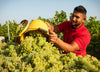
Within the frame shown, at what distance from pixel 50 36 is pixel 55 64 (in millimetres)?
663

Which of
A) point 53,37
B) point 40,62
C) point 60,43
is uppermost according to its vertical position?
point 53,37

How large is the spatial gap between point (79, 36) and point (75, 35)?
0.24 metres

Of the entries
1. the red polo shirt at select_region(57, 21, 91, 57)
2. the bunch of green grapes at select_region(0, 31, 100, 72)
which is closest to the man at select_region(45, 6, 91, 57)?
the red polo shirt at select_region(57, 21, 91, 57)

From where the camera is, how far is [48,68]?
1569 millimetres

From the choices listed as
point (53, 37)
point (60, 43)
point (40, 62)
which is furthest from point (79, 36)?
point (40, 62)

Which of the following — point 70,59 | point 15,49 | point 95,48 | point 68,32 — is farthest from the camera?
point 95,48

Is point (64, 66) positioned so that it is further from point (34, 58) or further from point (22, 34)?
point (22, 34)

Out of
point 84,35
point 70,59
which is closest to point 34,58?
point 70,59

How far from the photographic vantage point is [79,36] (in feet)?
8.79

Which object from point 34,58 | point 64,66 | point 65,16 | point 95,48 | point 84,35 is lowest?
point 95,48

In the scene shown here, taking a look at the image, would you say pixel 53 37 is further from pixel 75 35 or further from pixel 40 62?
pixel 75 35

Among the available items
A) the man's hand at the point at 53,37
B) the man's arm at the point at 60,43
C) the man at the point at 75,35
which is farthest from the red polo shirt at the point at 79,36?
the man's hand at the point at 53,37

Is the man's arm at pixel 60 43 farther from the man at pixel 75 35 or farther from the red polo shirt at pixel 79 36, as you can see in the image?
the red polo shirt at pixel 79 36

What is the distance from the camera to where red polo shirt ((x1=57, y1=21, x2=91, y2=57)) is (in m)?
2.52
